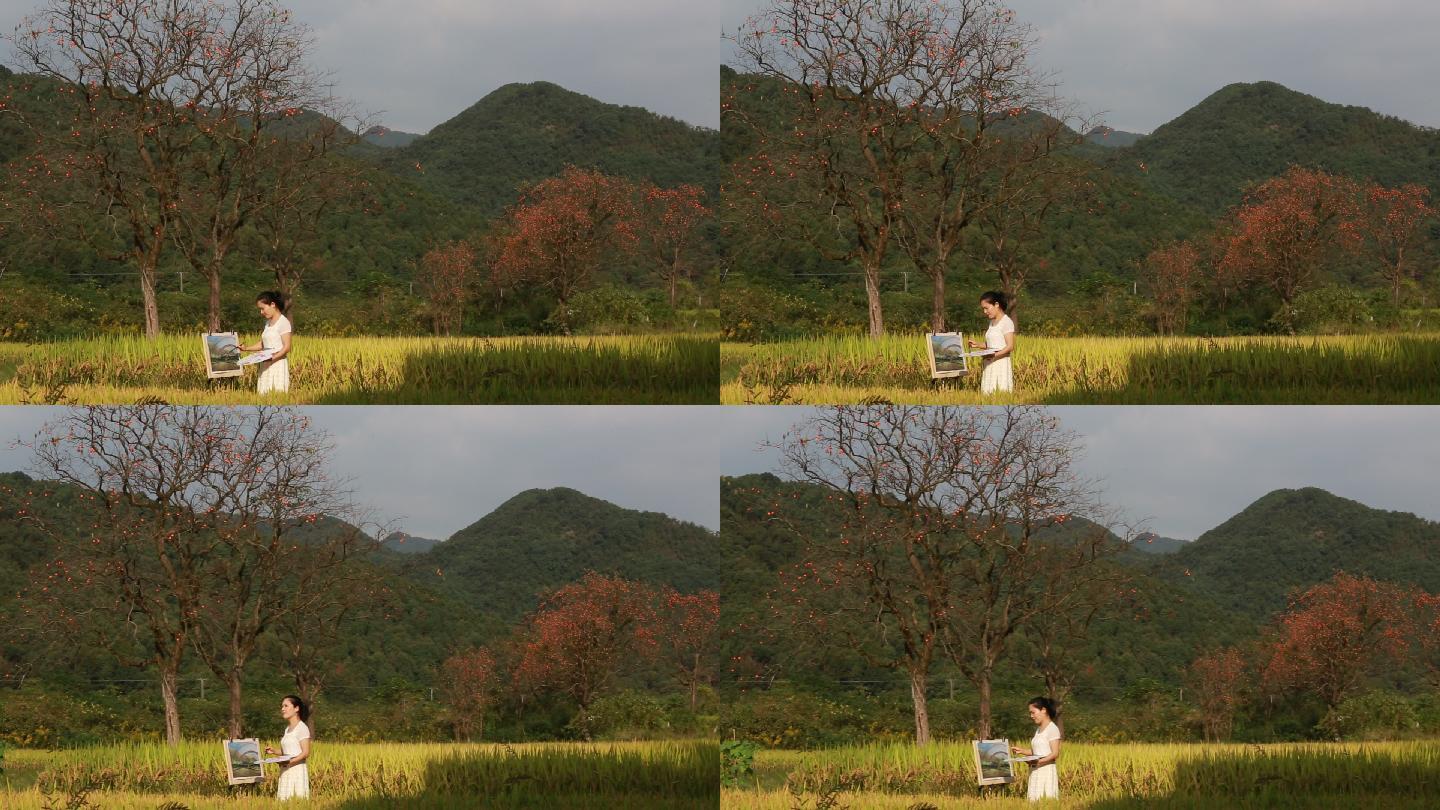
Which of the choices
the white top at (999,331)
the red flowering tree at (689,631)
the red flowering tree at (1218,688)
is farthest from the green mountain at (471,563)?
the red flowering tree at (1218,688)

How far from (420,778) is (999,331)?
8.33 m

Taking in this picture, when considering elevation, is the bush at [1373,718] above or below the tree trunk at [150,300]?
below

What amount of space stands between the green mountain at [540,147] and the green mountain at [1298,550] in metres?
15.1

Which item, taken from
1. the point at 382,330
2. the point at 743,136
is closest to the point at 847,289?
the point at 743,136

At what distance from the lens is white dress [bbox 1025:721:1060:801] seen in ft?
40.3

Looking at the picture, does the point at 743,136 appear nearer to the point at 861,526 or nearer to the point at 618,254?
the point at 618,254

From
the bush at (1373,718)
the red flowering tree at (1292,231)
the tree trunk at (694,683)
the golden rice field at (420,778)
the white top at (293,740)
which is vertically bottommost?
the bush at (1373,718)

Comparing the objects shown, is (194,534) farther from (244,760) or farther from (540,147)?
(540,147)

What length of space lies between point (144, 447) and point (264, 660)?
6.13m

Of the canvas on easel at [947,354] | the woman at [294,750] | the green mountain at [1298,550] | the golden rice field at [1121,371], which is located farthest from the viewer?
the green mountain at [1298,550]

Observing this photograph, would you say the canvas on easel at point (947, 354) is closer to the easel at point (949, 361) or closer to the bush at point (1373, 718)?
the easel at point (949, 361)

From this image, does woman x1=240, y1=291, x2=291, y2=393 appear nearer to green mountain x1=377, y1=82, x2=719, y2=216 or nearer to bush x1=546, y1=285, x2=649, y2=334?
bush x1=546, y1=285, x2=649, y2=334

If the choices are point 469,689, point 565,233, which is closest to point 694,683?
point 469,689

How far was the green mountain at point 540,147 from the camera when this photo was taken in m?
28.8
